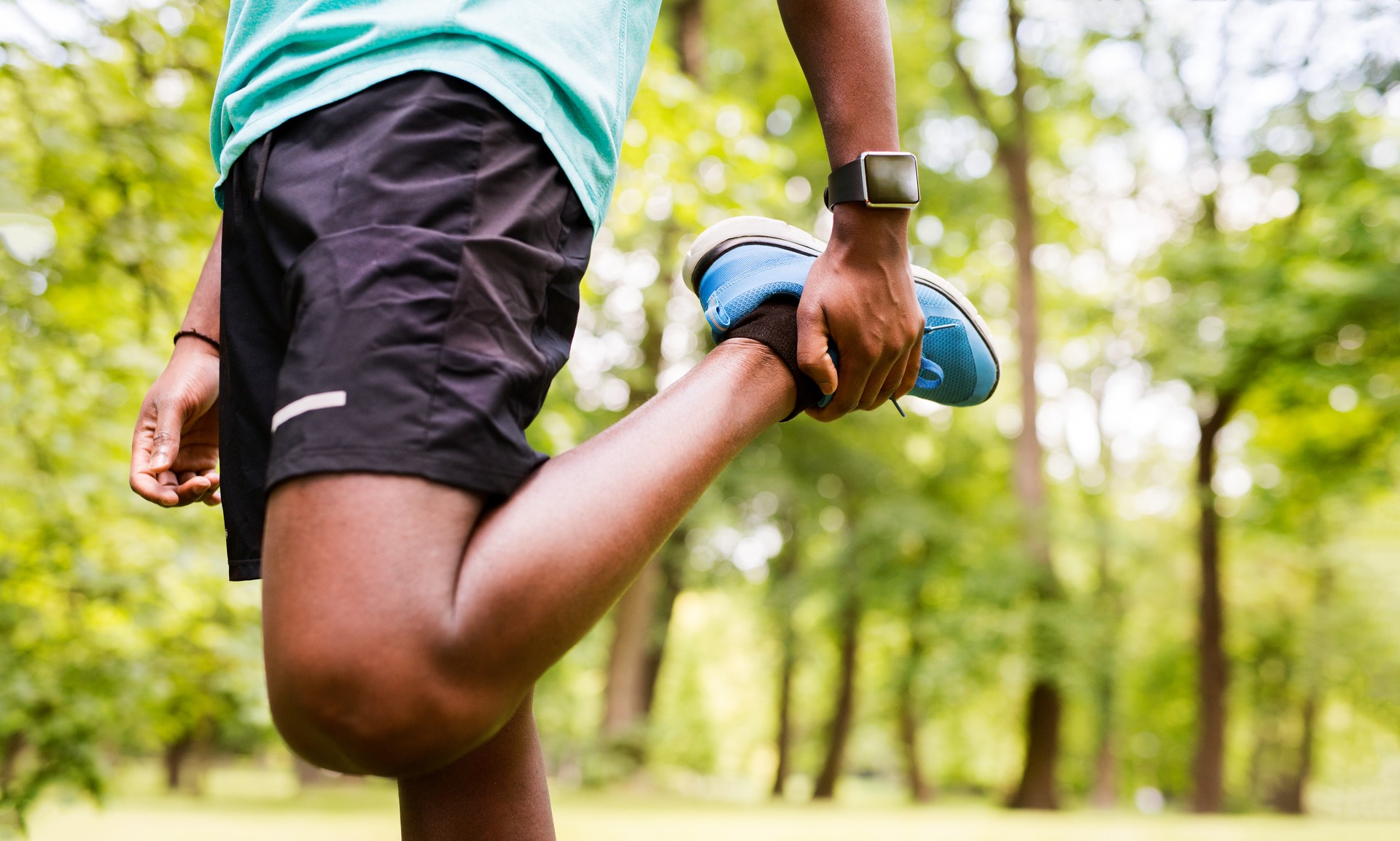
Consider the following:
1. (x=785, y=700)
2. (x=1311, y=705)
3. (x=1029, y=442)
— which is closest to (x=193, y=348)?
(x=1029, y=442)

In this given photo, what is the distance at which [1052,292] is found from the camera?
61.6ft

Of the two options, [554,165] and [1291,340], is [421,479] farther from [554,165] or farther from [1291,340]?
[1291,340]

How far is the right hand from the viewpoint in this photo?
1265 millimetres

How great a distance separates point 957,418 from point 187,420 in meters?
18.2

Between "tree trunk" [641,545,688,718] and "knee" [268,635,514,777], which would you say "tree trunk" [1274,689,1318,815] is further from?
"knee" [268,635,514,777]

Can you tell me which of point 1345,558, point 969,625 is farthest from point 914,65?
point 1345,558

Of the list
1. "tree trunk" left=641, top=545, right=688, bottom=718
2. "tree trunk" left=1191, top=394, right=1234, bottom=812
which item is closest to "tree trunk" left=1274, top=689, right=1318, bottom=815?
"tree trunk" left=1191, top=394, right=1234, bottom=812

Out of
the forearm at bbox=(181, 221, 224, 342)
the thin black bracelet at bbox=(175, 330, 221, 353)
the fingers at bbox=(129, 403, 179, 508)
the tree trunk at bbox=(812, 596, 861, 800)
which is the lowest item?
the tree trunk at bbox=(812, 596, 861, 800)

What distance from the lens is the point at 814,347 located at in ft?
3.67

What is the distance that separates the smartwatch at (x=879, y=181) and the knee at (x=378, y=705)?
0.69m

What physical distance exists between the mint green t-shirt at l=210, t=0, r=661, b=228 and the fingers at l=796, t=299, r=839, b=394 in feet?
0.84

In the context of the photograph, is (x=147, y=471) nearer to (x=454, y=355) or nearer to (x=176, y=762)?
(x=454, y=355)

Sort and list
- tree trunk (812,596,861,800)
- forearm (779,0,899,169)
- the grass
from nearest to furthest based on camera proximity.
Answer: forearm (779,0,899,169) < the grass < tree trunk (812,596,861,800)

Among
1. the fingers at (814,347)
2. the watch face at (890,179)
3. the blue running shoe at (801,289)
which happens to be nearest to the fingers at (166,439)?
the blue running shoe at (801,289)
